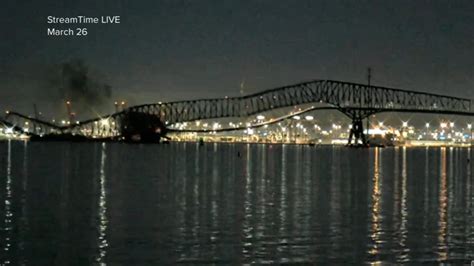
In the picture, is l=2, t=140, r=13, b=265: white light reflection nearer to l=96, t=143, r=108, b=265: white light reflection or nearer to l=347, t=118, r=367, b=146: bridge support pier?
l=96, t=143, r=108, b=265: white light reflection

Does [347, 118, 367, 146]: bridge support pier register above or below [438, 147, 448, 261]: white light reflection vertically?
above

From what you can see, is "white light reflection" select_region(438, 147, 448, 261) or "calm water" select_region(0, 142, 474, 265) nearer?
"calm water" select_region(0, 142, 474, 265)

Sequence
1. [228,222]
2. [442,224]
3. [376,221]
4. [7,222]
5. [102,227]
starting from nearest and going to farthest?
1. [102,227]
2. [7,222]
3. [228,222]
4. [442,224]
5. [376,221]

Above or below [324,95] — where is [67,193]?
below

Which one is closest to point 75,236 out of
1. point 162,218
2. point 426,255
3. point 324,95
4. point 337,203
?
point 162,218

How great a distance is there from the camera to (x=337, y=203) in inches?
1257

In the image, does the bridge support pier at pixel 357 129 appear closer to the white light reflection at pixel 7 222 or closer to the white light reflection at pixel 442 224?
the white light reflection at pixel 442 224

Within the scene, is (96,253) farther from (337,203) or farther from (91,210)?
(337,203)

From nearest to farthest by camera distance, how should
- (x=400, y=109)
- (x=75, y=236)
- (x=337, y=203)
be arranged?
(x=75, y=236) → (x=337, y=203) → (x=400, y=109)

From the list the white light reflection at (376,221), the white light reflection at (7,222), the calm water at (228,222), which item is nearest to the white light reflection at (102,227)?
the calm water at (228,222)

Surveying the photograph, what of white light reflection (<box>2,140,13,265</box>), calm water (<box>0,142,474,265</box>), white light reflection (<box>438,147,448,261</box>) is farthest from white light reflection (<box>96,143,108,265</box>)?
white light reflection (<box>438,147,448,261</box>)

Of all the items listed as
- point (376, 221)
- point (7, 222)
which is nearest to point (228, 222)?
point (376, 221)

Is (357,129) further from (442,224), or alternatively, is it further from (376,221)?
(442,224)

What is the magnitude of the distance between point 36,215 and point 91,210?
2.15 meters
